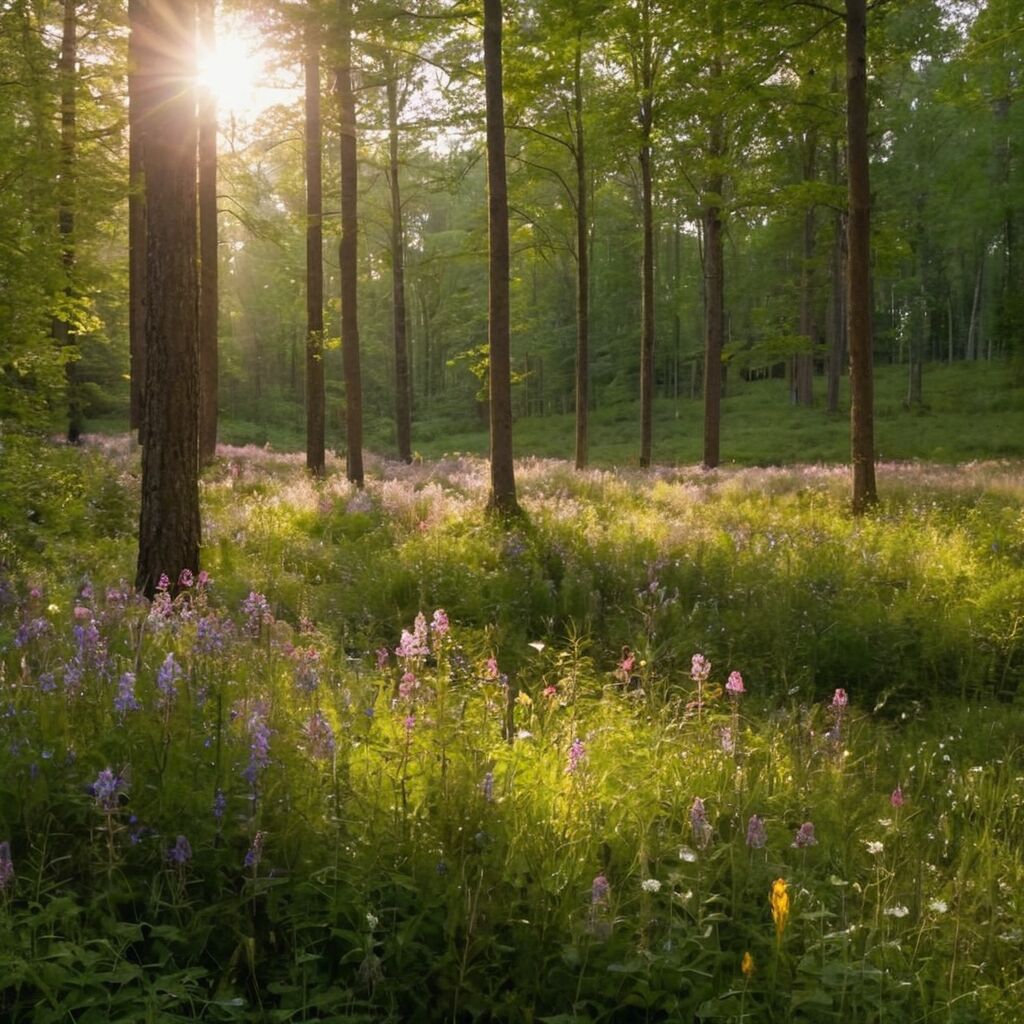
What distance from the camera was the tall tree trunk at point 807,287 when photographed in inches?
1189

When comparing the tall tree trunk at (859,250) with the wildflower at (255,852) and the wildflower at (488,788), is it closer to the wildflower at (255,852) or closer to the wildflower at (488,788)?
the wildflower at (488,788)

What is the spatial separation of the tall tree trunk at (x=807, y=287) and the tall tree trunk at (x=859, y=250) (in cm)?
972

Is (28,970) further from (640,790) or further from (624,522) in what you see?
(624,522)

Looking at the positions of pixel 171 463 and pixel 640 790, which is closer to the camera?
pixel 640 790

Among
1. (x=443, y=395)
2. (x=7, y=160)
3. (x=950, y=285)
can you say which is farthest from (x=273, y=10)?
(x=950, y=285)

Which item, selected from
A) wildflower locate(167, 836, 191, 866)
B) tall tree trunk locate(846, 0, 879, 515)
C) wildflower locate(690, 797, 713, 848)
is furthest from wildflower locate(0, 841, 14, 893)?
tall tree trunk locate(846, 0, 879, 515)

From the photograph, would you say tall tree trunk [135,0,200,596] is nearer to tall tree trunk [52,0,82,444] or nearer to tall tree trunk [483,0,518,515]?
tall tree trunk [483,0,518,515]

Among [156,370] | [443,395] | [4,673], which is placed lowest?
[4,673]

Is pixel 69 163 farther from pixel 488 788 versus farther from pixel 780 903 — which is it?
pixel 780 903

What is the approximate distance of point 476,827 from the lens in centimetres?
310

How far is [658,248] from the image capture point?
58594 mm

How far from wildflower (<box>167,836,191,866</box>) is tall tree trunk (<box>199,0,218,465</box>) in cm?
1470

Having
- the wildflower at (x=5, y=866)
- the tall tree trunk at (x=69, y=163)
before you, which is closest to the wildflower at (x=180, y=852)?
the wildflower at (x=5, y=866)

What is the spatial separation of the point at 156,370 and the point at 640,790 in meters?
5.39
